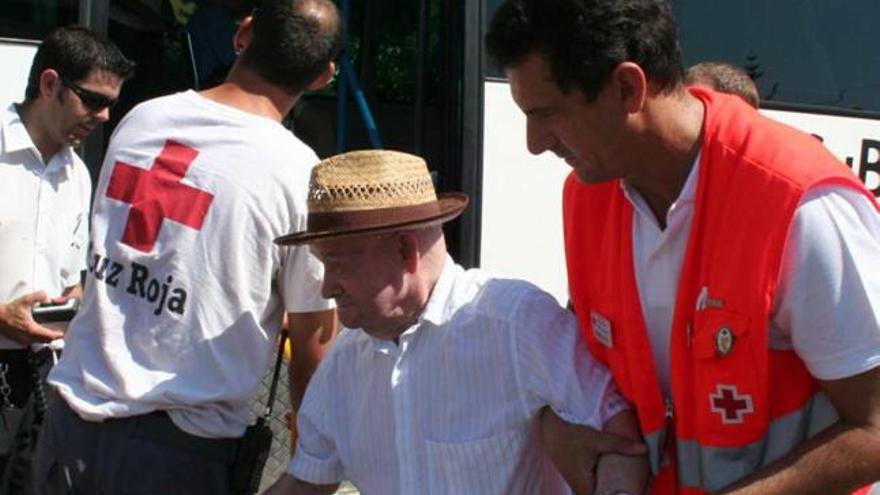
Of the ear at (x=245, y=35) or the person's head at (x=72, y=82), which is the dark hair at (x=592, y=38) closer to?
the ear at (x=245, y=35)

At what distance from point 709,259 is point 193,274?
4.07 ft

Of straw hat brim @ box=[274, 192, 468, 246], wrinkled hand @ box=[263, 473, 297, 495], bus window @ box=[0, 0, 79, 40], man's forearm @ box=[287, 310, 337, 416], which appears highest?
bus window @ box=[0, 0, 79, 40]

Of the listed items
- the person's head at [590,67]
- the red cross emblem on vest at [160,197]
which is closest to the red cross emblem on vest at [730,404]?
the person's head at [590,67]

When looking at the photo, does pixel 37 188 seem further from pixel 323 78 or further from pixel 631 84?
pixel 631 84

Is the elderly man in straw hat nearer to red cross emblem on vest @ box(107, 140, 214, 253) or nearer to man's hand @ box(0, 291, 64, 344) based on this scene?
red cross emblem on vest @ box(107, 140, 214, 253)

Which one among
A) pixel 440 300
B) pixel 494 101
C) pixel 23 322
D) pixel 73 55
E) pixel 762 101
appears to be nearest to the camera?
pixel 440 300

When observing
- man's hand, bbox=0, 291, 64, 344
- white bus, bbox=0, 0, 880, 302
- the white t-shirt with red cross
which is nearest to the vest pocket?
the white t-shirt with red cross

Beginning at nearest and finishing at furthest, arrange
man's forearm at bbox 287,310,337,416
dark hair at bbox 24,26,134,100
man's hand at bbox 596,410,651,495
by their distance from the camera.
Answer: man's hand at bbox 596,410,651,495 → man's forearm at bbox 287,310,337,416 → dark hair at bbox 24,26,134,100

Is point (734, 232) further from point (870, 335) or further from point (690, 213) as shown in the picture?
point (870, 335)

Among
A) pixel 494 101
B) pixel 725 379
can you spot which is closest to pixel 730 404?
pixel 725 379

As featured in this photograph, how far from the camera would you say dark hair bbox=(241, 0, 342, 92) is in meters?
2.81

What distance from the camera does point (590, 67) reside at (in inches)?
71.8

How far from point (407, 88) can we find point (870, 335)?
3256mm

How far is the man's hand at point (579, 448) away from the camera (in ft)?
6.45
